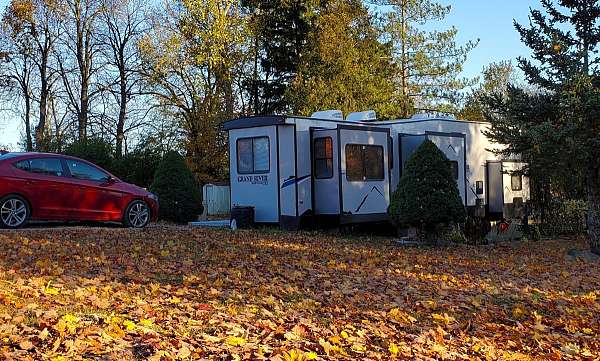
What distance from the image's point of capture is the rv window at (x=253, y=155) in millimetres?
15477

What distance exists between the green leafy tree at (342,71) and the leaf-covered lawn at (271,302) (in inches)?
610

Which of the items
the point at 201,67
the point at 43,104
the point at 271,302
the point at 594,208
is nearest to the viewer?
the point at 271,302

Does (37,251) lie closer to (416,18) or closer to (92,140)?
(92,140)

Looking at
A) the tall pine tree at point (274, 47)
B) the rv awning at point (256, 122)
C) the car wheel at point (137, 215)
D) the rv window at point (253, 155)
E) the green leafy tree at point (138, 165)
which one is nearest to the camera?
the car wheel at point (137, 215)

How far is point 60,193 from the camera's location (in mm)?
12539

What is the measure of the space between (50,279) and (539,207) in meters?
16.3

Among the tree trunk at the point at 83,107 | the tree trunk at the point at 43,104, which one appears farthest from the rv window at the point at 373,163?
the tree trunk at the point at 43,104

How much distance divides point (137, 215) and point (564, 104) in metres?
8.66

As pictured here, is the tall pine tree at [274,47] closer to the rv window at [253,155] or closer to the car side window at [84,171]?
the rv window at [253,155]

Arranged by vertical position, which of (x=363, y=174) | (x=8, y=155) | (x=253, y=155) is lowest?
(x=363, y=174)

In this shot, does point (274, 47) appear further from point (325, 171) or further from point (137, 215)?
point (137, 215)

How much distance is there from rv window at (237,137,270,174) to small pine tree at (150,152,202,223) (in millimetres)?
2232

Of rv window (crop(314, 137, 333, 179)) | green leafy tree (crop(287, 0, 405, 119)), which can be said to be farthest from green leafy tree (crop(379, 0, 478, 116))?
rv window (crop(314, 137, 333, 179))

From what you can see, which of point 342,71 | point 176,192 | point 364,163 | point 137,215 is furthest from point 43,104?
point 364,163
